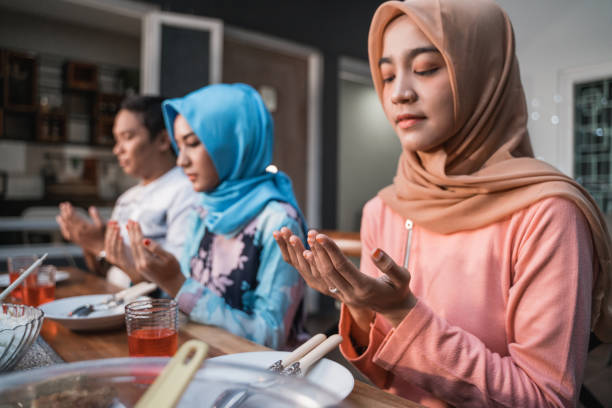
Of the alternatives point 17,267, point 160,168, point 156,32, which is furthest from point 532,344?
point 156,32

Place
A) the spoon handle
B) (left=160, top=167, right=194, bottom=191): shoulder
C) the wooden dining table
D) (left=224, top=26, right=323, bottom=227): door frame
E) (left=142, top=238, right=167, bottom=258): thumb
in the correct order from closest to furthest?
the spoon handle
the wooden dining table
(left=142, top=238, right=167, bottom=258): thumb
(left=160, top=167, right=194, bottom=191): shoulder
(left=224, top=26, right=323, bottom=227): door frame

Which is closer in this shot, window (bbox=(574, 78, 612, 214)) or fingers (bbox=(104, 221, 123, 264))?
fingers (bbox=(104, 221, 123, 264))

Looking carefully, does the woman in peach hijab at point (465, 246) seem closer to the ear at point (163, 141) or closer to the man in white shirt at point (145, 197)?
the man in white shirt at point (145, 197)

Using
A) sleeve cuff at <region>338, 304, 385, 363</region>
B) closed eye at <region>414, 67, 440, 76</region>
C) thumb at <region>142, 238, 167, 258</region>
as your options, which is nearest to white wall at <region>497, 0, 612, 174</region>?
closed eye at <region>414, 67, 440, 76</region>

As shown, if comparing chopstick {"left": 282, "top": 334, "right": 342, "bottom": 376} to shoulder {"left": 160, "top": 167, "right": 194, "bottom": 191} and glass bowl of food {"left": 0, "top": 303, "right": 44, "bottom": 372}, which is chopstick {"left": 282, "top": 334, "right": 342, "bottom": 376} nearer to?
glass bowl of food {"left": 0, "top": 303, "right": 44, "bottom": 372}

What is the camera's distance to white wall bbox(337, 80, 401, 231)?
6.82 meters

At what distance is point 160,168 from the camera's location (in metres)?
2.10

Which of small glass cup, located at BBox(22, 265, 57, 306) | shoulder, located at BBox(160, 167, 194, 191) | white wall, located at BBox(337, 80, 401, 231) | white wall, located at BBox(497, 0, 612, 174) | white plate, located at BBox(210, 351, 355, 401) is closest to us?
white plate, located at BBox(210, 351, 355, 401)

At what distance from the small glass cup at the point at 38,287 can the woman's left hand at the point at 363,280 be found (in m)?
0.91

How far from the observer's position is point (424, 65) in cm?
89

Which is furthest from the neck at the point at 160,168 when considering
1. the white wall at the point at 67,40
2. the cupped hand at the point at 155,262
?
the white wall at the point at 67,40

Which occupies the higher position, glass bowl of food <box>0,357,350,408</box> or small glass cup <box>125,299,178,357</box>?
glass bowl of food <box>0,357,350,408</box>

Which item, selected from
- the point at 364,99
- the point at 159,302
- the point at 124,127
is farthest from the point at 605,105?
the point at 364,99

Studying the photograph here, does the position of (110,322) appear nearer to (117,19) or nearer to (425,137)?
(425,137)
